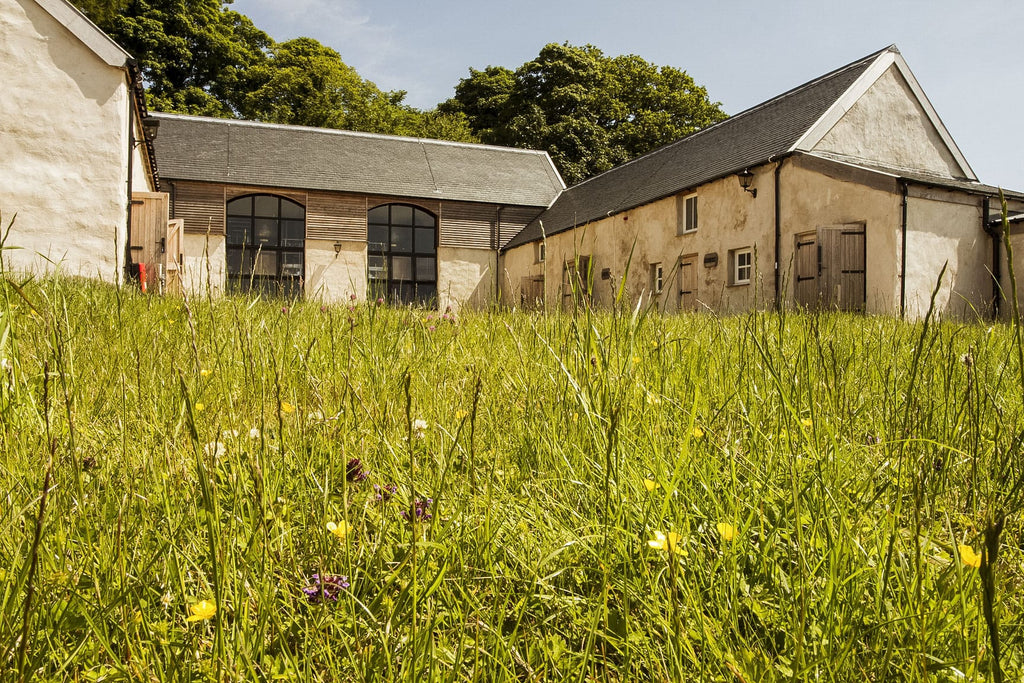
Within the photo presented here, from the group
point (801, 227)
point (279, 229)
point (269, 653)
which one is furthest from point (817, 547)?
point (279, 229)

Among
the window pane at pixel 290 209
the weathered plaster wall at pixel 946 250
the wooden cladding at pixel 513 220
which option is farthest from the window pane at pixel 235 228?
the weathered plaster wall at pixel 946 250

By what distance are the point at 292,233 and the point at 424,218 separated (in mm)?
5821

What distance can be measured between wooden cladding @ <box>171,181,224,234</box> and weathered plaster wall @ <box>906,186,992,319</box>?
912 inches

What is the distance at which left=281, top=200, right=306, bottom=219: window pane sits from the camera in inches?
1054

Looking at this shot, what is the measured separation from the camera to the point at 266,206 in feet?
86.8

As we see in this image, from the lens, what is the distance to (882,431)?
6.97 feet

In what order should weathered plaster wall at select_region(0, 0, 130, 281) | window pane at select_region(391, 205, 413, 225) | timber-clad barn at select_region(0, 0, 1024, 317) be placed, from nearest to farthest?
weathered plaster wall at select_region(0, 0, 130, 281)
timber-clad barn at select_region(0, 0, 1024, 317)
window pane at select_region(391, 205, 413, 225)

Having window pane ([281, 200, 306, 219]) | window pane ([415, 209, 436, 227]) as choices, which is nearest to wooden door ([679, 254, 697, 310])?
window pane ([415, 209, 436, 227])

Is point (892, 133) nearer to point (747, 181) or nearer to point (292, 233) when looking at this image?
point (747, 181)

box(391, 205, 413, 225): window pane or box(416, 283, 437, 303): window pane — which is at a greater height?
box(391, 205, 413, 225): window pane

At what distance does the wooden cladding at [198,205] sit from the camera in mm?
24547

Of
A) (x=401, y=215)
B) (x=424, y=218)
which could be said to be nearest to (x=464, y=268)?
(x=424, y=218)

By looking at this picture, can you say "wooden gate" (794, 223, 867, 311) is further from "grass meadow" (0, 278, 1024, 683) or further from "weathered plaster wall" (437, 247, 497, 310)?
"weathered plaster wall" (437, 247, 497, 310)

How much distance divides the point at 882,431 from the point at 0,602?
2400 millimetres
